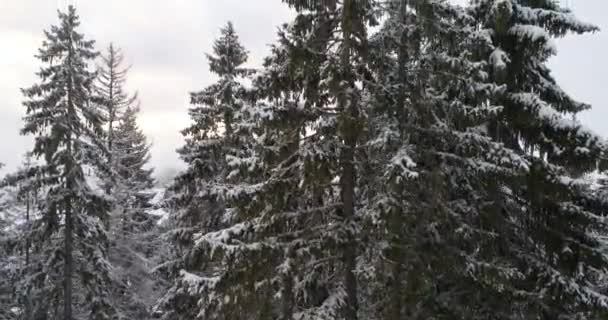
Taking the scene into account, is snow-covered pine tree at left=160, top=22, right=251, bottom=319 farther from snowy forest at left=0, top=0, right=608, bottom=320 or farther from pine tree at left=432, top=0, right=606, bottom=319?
pine tree at left=432, top=0, right=606, bottom=319

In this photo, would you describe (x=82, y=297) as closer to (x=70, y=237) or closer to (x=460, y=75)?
(x=70, y=237)

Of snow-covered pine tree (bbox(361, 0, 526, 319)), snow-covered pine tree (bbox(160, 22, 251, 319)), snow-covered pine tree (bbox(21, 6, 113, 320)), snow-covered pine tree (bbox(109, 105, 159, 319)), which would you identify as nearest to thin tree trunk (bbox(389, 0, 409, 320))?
snow-covered pine tree (bbox(361, 0, 526, 319))

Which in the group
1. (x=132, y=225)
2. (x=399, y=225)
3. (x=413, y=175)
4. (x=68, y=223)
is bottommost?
(x=399, y=225)

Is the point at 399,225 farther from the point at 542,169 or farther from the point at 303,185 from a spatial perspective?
the point at 542,169

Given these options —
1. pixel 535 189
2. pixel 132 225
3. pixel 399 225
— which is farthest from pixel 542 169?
pixel 132 225

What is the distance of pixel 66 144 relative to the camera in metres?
21.1

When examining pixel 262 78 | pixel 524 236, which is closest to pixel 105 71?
pixel 262 78

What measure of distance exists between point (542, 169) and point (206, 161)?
38.6 ft

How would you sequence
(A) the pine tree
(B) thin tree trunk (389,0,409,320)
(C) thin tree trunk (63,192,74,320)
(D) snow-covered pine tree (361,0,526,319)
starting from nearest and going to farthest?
(B) thin tree trunk (389,0,409,320), (D) snow-covered pine tree (361,0,526,319), (A) the pine tree, (C) thin tree trunk (63,192,74,320)

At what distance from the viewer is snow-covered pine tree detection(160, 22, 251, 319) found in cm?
1984

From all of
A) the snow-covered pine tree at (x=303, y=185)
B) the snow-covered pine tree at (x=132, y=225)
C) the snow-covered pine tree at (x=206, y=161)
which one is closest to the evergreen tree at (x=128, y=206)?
the snow-covered pine tree at (x=132, y=225)

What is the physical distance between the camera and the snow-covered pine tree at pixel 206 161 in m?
19.8

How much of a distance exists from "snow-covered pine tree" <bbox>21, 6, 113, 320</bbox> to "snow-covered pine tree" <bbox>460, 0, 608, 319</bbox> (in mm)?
14347

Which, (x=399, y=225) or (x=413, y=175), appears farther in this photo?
(x=399, y=225)
